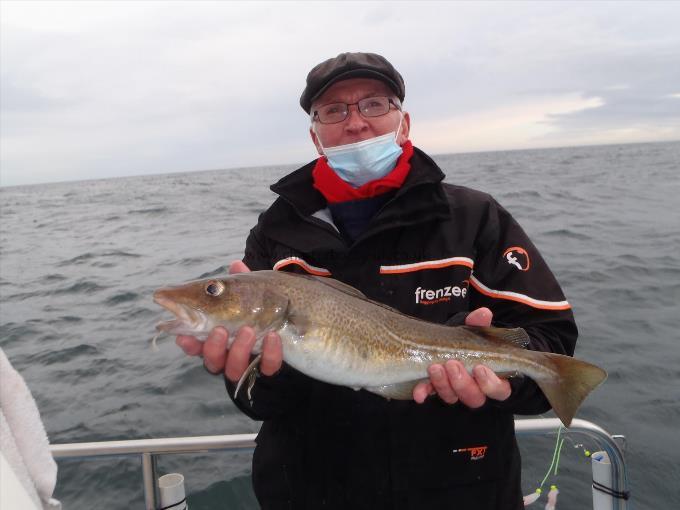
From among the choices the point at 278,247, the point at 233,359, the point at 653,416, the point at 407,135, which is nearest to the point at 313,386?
the point at 233,359

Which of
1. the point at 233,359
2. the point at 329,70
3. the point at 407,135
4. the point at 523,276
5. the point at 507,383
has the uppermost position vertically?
the point at 329,70

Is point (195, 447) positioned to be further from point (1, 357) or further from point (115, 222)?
point (115, 222)

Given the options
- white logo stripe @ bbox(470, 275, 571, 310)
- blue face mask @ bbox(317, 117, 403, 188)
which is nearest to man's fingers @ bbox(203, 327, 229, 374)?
blue face mask @ bbox(317, 117, 403, 188)

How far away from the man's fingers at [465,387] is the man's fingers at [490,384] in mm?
32

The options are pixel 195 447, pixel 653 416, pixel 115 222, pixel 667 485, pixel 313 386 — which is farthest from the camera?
pixel 115 222

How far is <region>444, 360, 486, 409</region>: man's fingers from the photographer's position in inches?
103

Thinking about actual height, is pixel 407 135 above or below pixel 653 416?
above

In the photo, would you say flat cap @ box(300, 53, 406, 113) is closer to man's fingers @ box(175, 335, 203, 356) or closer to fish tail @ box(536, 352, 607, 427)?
man's fingers @ box(175, 335, 203, 356)

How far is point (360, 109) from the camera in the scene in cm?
325

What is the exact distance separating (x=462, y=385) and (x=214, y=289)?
1.36m

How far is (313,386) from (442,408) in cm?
75

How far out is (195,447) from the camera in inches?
128

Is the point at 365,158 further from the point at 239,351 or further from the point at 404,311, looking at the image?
the point at 239,351

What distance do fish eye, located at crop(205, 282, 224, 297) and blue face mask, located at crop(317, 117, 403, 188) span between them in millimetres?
1091
